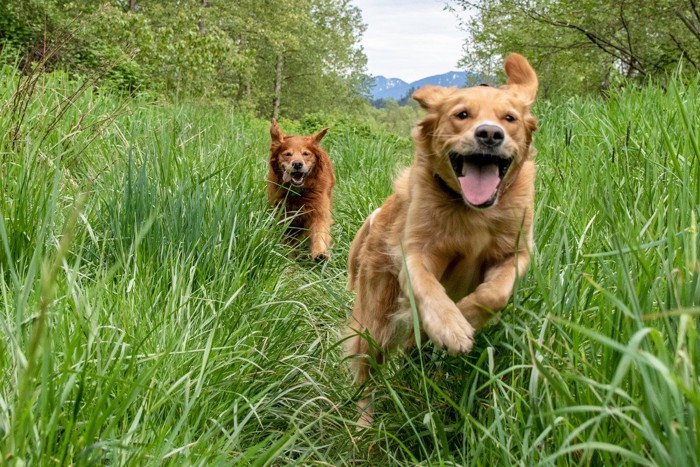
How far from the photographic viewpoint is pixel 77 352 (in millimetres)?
1859

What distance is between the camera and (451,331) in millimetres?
2238

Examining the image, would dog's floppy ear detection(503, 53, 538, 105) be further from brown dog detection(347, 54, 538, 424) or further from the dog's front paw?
the dog's front paw

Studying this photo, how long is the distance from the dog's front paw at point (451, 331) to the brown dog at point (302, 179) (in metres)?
3.75

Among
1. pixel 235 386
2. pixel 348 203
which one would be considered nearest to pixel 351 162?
pixel 348 203

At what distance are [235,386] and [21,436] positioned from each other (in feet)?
3.87

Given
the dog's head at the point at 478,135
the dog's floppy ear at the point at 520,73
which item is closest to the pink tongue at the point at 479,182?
the dog's head at the point at 478,135

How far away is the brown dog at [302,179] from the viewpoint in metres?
6.40

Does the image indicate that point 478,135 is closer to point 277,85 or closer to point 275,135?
point 275,135

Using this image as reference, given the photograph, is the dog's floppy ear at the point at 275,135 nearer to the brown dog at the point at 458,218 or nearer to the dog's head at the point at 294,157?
the dog's head at the point at 294,157

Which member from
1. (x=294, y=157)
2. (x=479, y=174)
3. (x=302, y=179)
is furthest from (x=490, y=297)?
(x=294, y=157)

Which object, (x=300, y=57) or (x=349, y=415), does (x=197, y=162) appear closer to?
(x=349, y=415)

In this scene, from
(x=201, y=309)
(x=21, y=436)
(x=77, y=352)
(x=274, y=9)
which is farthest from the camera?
(x=274, y=9)

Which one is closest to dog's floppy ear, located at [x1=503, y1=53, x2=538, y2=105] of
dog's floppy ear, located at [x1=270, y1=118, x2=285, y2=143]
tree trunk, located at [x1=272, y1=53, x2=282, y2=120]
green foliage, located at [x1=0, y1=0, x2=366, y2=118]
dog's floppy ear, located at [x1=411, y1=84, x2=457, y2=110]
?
dog's floppy ear, located at [x1=411, y1=84, x2=457, y2=110]

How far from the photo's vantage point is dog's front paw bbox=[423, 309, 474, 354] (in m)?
2.20
